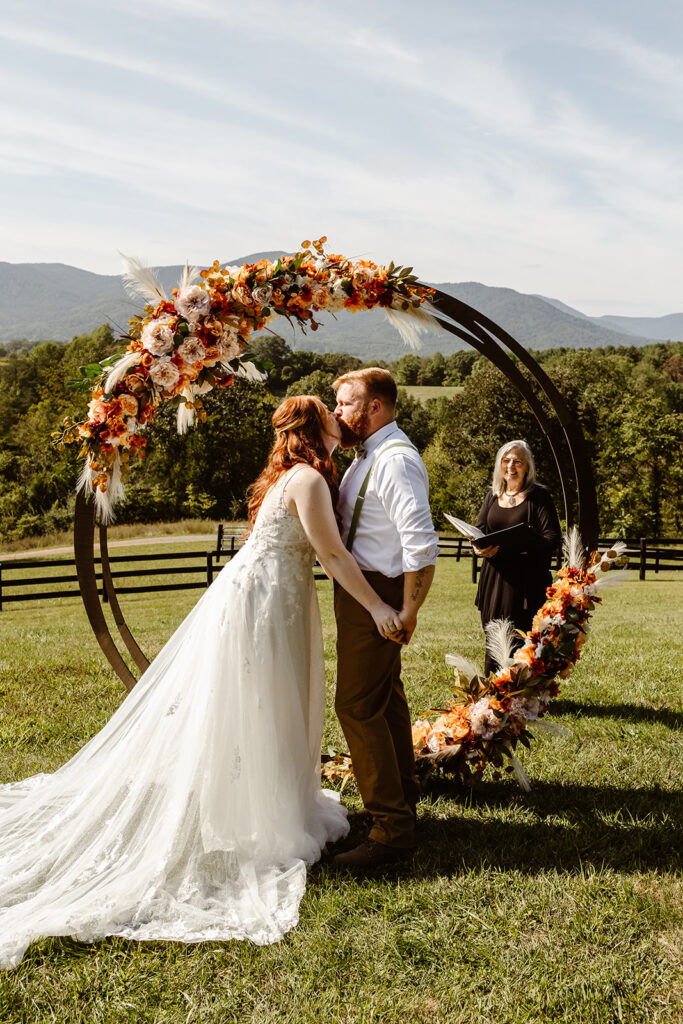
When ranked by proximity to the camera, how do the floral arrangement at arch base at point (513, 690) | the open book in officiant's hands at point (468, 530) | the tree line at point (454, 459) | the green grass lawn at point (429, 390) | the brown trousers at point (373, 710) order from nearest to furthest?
the brown trousers at point (373, 710), the floral arrangement at arch base at point (513, 690), the open book in officiant's hands at point (468, 530), the tree line at point (454, 459), the green grass lawn at point (429, 390)

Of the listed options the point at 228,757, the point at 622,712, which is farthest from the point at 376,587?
the point at 622,712

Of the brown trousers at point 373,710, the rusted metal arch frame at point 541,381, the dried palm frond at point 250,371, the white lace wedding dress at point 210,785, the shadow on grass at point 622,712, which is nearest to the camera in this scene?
the white lace wedding dress at point 210,785

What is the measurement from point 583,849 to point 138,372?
12.2 feet

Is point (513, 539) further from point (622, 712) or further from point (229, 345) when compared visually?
point (229, 345)

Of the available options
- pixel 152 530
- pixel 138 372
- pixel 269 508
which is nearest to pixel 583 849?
pixel 269 508

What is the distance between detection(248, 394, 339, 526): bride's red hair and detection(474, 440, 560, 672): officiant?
243cm

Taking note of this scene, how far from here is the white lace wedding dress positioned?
12.3 feet

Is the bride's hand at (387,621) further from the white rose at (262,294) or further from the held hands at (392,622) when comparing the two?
the white rose at (262,294)

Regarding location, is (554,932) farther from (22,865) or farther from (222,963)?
(22,865)

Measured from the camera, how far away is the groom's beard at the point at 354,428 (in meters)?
4.33

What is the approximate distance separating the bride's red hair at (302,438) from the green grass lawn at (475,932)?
2.15 meters

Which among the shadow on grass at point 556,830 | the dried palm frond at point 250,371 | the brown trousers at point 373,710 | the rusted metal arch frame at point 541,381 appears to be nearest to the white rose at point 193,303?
the dried palm frond at point 250,371

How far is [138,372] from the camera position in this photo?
4504 mm

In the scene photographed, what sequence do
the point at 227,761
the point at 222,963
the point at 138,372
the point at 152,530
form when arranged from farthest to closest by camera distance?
1. the point at 152,530
2. the point at 138,372
3. the point at 227,761
4. the point at 222,963
